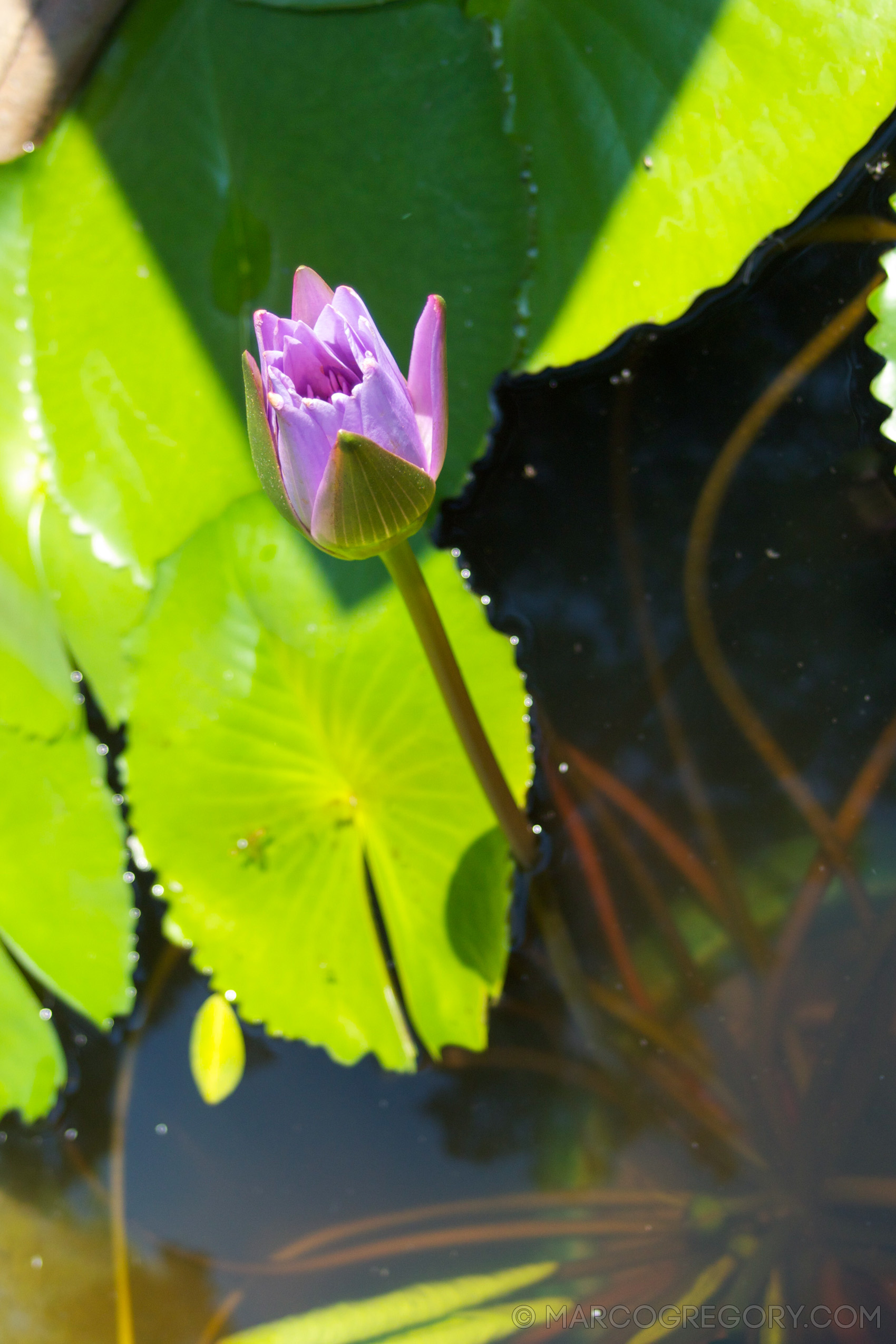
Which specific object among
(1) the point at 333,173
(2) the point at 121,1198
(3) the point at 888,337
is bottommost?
(2) the point at 121,1198

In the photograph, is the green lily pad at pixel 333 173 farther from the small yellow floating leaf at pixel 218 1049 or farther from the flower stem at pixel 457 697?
the small yellow floating leaf at pixel 218 1049

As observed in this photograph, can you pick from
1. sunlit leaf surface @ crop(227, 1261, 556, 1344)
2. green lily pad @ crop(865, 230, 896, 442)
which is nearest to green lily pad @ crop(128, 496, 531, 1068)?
sunlit leaf surface @ crop(227, 1261, 556, 1344)

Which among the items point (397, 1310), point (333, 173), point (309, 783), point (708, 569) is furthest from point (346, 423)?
point (397, 1310)

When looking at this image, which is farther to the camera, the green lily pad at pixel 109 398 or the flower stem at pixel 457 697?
the green lily pad at pixel 109 398

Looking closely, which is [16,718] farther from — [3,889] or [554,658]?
[554,658]

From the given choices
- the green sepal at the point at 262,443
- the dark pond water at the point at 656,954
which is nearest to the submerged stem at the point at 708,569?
the dark pond water at the point at 656,954

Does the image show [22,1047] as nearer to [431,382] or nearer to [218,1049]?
[218,1049]

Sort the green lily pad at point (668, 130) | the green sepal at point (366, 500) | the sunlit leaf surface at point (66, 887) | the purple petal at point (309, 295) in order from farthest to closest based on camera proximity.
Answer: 1. the sunlit leaf surface at point (66, 887)
2. the green lily pad at point (668, 130)
3. the purple petal at point (309, 295)
4. the green sepal at point (366, 500)
